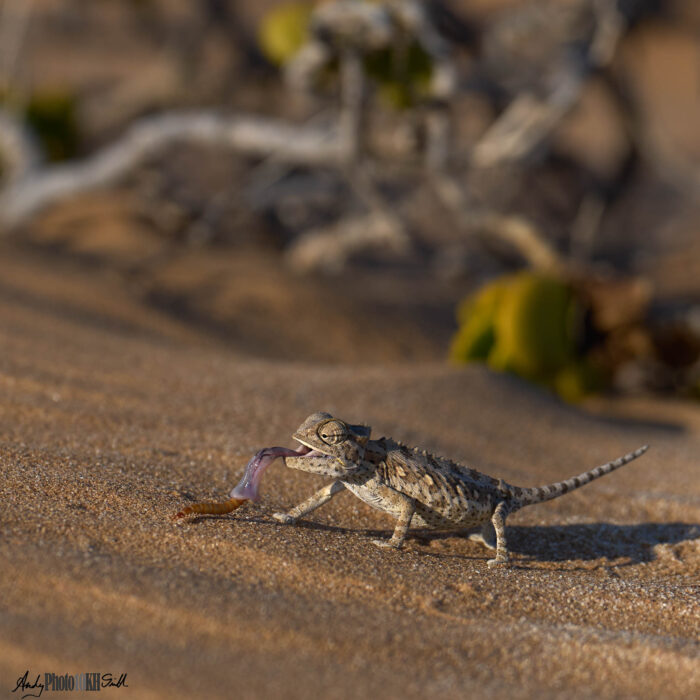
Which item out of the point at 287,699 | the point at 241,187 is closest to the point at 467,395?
the point at 287,699

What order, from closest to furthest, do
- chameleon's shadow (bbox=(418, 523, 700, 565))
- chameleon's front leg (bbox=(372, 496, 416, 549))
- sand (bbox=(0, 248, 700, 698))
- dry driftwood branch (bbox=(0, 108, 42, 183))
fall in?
sand (bbox=(0, 248, 700, 698)) → chameleon's front leg (bbox=(372, 496, 416, 549)) → chameleon's shadow (bbox=(418, 523, 700, 565)) → dry driftwood branch (bbox=(0, 108, 42, 183))

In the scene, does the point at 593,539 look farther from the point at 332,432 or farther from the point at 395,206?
the point at 395,206

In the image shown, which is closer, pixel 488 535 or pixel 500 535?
pixel 500 535

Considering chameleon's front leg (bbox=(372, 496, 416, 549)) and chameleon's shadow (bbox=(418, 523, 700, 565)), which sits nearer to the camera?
chameleon's front leg (bbox=(372, 496, 416, 549))

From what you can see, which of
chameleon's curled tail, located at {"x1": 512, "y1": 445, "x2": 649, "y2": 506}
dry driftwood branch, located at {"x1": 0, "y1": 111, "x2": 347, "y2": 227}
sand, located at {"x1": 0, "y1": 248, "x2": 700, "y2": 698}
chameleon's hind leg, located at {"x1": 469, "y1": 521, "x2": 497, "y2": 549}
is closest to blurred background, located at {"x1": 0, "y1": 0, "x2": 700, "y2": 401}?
dry driftwood branch, located at {"x1": 0, "y1": 111, "x2": 347, "y2": 227}

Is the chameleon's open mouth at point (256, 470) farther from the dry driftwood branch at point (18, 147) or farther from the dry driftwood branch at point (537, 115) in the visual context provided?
the dry driftwood branch at point (18, 147)

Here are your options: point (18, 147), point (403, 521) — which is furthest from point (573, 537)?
point (18, 147)

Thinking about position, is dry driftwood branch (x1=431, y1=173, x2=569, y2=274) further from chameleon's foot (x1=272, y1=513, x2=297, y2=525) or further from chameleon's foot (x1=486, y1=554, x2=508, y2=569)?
chameleon's foot (x1=272, y1=513, x2=297, y2=525)
